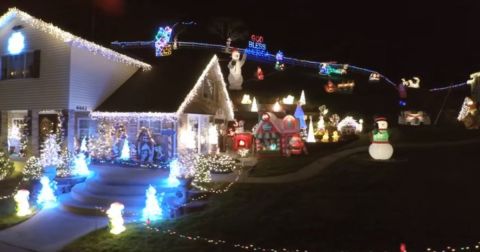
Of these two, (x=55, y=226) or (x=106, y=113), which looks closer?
(x=55, y=226)

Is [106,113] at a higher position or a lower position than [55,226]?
higher

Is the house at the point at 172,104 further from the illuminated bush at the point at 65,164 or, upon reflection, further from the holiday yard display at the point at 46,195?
the holiday yard display at the point at 46,195

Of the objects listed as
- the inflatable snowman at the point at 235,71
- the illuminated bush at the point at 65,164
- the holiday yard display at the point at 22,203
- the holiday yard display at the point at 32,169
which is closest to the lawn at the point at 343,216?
the holiday yard display at the point at 22,203

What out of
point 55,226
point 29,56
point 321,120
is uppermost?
point 29,56

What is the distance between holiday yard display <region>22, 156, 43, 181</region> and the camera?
17.3 meters

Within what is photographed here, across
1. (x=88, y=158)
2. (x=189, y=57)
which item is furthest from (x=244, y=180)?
(x=189, y=57)

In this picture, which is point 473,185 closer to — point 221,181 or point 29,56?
point 221,181

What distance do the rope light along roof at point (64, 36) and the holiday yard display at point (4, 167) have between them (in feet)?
20.0

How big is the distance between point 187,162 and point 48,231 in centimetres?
574

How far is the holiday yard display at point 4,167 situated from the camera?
17875 mm

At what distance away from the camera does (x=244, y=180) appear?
50.2 ft

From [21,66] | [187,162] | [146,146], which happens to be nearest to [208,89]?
[146,146]

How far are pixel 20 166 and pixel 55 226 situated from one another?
392 inches

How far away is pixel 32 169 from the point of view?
18.3 m
